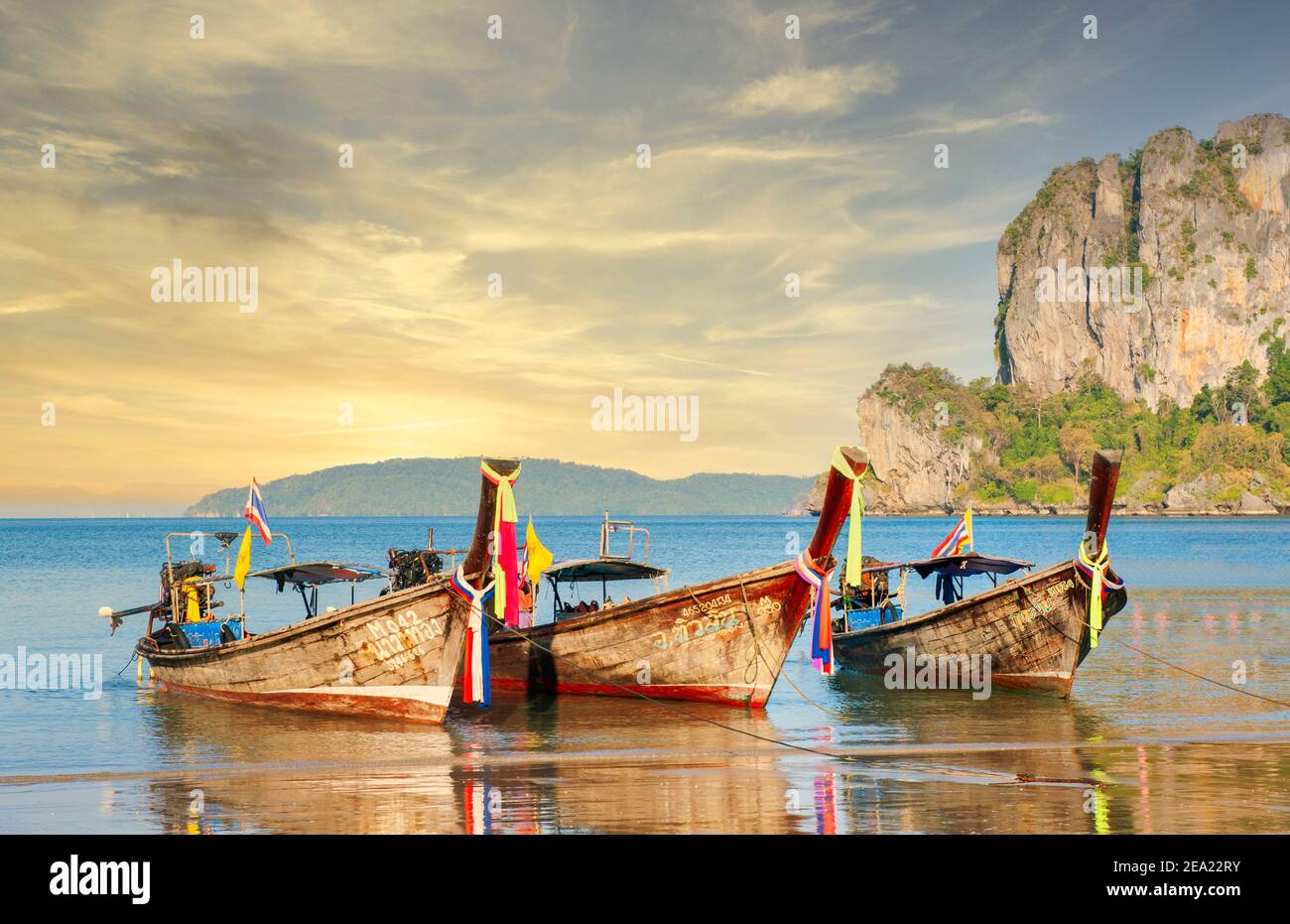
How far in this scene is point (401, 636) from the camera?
1700cm

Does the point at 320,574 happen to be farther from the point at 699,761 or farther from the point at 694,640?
the point at 699,761

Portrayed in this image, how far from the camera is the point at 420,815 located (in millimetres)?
10969

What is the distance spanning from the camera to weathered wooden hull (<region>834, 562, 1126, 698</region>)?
1984 cm

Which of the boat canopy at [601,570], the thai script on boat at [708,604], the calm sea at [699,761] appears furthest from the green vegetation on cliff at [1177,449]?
the thai script on boat at [708,604]

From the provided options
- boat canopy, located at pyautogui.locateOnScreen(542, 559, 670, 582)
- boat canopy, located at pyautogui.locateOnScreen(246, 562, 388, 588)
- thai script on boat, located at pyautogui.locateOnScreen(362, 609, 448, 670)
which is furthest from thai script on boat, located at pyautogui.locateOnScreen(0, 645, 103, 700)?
boat canopy, located at pyautogui.locateOnScreen(542, 559, 670, 582)

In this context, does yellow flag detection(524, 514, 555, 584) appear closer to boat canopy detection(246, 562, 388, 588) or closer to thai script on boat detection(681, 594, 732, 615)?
thai script on boat detection(681, 594, 732, 615)

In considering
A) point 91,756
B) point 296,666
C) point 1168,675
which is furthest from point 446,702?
point 1168,675

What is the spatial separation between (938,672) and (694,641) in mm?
5974

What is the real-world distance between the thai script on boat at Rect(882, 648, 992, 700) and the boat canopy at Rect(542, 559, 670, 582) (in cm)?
528

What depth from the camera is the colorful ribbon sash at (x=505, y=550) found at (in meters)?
15.3

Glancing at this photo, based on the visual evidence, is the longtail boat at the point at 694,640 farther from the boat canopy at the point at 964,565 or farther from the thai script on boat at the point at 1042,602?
the boat canopy at the point at 964,565

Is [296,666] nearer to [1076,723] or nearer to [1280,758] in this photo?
[1076,723]

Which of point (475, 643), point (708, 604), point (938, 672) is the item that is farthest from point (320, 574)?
point (938, 672)
